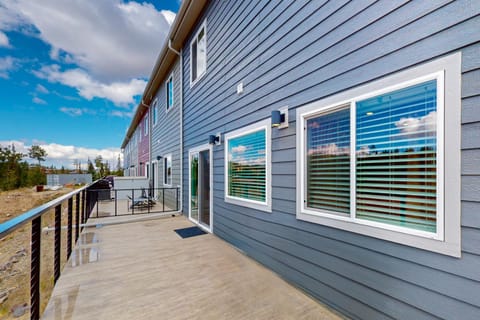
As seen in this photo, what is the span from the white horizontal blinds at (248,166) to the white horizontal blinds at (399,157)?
1.63 metres

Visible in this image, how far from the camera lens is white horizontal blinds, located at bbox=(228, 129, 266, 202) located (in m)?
3.58

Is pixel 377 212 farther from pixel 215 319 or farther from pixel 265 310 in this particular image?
pixel 215 319

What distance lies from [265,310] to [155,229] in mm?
4106

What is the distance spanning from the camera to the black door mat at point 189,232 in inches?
201

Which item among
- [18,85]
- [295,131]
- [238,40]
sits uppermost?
[18,85]

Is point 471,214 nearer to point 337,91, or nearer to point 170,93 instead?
point 337,91

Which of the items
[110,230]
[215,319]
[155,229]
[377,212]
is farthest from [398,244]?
[110,230]

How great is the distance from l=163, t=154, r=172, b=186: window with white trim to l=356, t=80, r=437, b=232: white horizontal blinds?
24.7ft

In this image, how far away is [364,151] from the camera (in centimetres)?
210

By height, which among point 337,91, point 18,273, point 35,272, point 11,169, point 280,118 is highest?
point 337,91

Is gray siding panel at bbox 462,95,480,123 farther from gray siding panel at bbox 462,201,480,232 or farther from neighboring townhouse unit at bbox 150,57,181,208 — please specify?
neighboring townhouse unit at bbox 150,57,181,208

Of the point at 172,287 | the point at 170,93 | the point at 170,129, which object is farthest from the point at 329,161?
the point at 170,93

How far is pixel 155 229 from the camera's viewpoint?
18.5 ft

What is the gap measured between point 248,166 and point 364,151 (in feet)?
6.97
